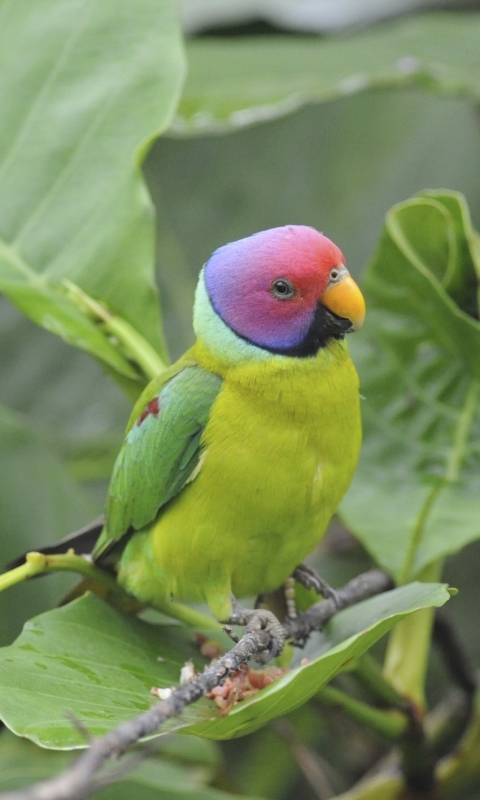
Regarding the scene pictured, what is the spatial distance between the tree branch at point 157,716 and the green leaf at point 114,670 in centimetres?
4

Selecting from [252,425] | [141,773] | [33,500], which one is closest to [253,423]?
[252,425]

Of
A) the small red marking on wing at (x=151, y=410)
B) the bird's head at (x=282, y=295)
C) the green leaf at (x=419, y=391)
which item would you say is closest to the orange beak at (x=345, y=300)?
the bird's head at (x=282, y=295)

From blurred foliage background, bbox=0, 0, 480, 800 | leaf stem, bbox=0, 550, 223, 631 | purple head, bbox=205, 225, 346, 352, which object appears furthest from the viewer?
blurred foliage background, bbox=0, 0, 480, 800

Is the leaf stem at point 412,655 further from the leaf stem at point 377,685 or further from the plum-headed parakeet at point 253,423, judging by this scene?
the plum-headed parakeet at point 253,423

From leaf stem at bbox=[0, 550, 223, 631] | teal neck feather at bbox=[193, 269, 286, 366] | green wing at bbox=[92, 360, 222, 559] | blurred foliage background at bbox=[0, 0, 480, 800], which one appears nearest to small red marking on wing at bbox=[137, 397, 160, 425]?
green wing at bbox=[92, 360, 222, 559]

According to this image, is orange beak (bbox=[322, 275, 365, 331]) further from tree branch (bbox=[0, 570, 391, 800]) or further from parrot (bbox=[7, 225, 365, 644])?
tree branch (bbox=[0, 570, 391, 800])

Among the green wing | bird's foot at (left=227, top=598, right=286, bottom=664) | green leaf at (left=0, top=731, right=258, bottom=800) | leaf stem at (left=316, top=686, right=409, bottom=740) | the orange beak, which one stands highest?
the orange beak

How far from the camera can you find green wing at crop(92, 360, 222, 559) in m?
1.27

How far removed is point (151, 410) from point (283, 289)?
0.85 ft

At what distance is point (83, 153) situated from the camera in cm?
153

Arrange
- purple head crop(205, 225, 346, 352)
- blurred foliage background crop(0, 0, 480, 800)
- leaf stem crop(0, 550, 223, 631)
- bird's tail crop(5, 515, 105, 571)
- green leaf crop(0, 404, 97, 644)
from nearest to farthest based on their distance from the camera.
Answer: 1. leaf stem crop(0, 550, 223, 631)
2. purple head crop(205, 225, 346, 352)
3. bird's tail crop(5, 515, 105, 571)
4. green leaf crop(0, 404, 97, 644)
5. blurred foliage background crop(0, 0, 480, 800)

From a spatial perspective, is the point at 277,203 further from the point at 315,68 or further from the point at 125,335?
the point at 125,335

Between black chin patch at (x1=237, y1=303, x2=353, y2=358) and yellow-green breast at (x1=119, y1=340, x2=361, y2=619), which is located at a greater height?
black chin patch at (x1=237, y1=303, x2=353, y2=358)

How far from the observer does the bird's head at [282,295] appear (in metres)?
1.21
